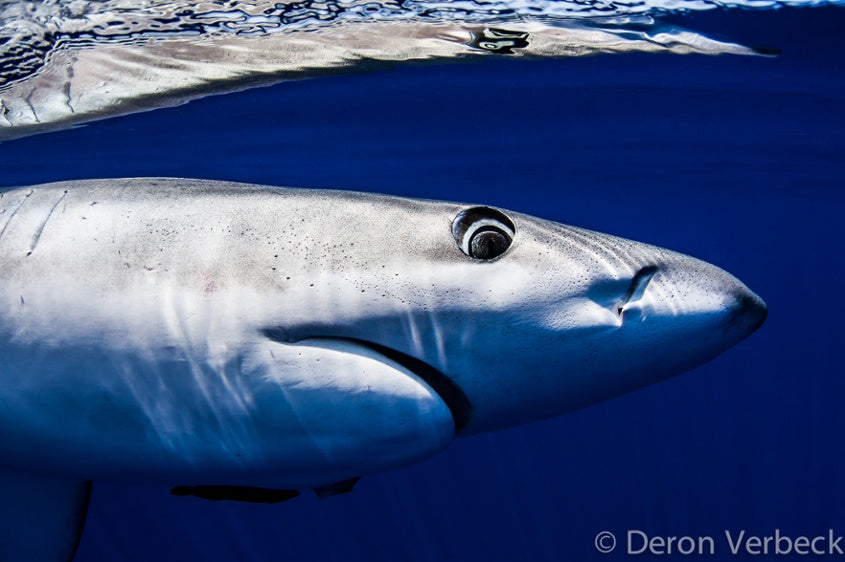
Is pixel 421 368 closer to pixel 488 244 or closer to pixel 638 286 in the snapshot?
pixel 488 244

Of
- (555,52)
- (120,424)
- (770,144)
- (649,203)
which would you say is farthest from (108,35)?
(649,203)

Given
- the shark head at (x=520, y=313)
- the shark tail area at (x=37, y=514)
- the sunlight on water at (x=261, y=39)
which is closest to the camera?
the shark head at (x=520, y=313)

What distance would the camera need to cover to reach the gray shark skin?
153 cm

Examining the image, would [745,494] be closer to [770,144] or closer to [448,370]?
[770,144]

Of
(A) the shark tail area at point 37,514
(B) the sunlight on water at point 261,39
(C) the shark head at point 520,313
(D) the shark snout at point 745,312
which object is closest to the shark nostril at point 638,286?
(C) the shark head at point 520,313

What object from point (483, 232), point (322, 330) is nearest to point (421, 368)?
point (322, 330)

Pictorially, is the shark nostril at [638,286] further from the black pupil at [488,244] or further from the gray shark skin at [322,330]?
the black pupil at [488,244]

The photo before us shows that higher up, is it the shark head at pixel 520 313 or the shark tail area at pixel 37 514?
the shark head at pixel 520 313

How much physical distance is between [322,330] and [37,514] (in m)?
2.05

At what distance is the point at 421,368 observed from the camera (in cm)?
Result: 159

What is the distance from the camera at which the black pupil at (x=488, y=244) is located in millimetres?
1603

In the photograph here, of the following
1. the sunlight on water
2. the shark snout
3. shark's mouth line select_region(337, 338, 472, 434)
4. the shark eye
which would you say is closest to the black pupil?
the shark eye

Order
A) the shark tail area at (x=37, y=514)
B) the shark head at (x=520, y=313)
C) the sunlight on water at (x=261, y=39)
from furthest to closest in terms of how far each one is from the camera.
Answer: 1. the sunlight on water at (x=261, y=39)
2. the shark tail area at (x=37, y=514)
3. the shark head at (x=520, y=313)

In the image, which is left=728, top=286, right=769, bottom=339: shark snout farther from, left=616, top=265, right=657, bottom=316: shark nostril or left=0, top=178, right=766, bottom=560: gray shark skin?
left=616, top=265, right=657, bottom=316: shark nostril
